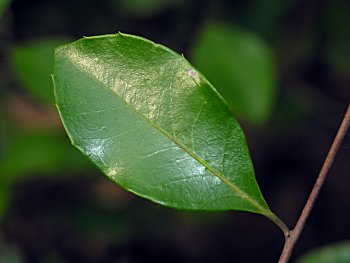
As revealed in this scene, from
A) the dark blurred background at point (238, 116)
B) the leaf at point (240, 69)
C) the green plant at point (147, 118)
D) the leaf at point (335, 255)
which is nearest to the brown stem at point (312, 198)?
the green plant at point (147, 118)

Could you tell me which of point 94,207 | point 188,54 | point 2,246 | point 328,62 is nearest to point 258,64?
point 188,54

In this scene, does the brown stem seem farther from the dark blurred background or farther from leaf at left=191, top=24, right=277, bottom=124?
the dark blurred background

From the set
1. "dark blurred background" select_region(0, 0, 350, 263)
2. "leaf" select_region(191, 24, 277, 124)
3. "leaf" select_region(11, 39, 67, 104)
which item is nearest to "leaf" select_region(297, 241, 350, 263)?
"leaf" select_region(191, 24, 277, 124)

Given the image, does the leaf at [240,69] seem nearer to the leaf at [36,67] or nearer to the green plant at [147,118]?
the leaf at [36,67]

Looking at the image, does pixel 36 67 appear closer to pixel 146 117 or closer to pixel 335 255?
pixel 335 255

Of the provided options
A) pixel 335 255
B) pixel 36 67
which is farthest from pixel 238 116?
pixel 335 255

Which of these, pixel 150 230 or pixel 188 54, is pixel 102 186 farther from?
pixel 188 54
